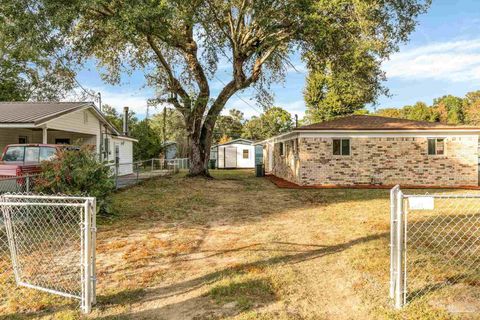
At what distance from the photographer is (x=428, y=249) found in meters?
6.22

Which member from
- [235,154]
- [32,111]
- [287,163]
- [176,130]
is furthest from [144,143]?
[32,111]

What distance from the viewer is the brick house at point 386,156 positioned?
1755cm

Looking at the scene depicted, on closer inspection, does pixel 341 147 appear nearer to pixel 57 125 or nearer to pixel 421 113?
pixel 57 125

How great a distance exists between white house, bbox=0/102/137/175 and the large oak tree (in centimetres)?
274

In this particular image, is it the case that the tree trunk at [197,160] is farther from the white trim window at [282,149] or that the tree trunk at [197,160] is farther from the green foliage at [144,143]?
the green foliage at [144,143]

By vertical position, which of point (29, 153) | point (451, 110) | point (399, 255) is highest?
point (451, 110)

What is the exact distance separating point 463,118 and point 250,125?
38216 mm

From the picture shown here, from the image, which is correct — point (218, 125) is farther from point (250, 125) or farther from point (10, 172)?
point (10, 172)

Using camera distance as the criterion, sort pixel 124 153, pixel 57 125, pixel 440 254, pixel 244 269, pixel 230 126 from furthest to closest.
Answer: pixel 230 126, pixel 124 153, pixel 57 125, pixel 440 254, pixel 244 269

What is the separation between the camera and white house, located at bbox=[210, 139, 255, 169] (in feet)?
127

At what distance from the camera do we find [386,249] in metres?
6.20

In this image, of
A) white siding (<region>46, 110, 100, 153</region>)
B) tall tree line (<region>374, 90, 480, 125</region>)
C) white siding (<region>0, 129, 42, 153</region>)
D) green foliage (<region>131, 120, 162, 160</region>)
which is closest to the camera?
white siding (<region>46, 110, 100, 153</region>)

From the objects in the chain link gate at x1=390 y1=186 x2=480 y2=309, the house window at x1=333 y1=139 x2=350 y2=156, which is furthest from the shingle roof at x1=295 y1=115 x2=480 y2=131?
the chain link gate at x1=390 y1=186 x2=480 y2=309

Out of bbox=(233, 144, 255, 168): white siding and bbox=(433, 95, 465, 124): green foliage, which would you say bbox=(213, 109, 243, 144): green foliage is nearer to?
bbox=(233, 144, 255, 168): white siding
